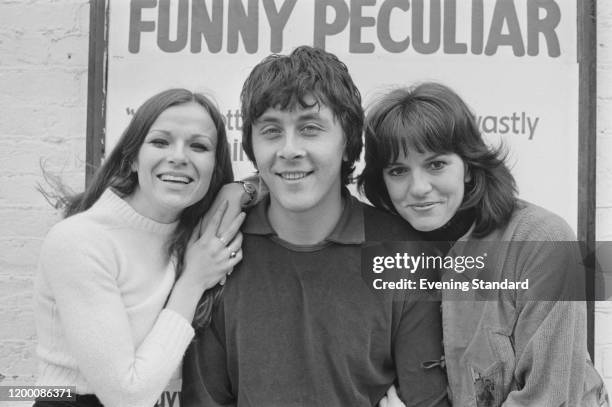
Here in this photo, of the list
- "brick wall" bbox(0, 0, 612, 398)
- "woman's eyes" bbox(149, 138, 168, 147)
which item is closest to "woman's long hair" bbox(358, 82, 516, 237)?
"woman's eyes" bbox(149, 138, 168, 147)

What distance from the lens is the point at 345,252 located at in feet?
4.83

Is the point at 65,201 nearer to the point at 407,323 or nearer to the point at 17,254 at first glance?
the point at 17,254

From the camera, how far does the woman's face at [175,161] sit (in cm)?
140

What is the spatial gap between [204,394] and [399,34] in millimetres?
1158

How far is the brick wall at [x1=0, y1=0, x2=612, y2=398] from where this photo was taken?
1.87 metres

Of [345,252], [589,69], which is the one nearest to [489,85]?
[589,69]

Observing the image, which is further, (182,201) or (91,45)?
(91,45)

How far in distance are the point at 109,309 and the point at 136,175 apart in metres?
0.38

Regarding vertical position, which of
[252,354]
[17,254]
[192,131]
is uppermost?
[192,131]

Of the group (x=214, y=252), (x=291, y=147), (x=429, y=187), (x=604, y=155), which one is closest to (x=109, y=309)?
(x=214, y=252)

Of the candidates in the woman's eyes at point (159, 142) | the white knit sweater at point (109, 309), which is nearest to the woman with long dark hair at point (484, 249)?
the woman's eyes at point (159, 142)

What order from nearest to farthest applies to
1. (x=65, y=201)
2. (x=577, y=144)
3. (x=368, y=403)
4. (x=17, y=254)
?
(x=368, y=403) → (x=65, y=201) → (x=577, y=144) → (x=17, y=254)

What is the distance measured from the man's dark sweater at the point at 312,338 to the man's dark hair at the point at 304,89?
270mm

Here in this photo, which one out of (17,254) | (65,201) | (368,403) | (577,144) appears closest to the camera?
(368,403)
